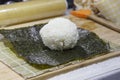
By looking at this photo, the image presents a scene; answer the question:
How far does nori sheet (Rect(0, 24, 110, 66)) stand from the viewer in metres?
0.73

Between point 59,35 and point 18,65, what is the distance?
140 mm

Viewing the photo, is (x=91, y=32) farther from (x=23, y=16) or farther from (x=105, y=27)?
(x=23, y=16)

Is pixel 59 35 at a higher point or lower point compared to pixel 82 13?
higher

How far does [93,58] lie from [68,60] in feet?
0.26

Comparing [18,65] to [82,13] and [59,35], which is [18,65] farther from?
[82,13]

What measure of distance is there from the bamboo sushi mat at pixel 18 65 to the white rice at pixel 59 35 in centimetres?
8

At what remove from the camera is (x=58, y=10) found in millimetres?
1094

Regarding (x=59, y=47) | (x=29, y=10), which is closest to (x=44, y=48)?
(x=59, y=47)

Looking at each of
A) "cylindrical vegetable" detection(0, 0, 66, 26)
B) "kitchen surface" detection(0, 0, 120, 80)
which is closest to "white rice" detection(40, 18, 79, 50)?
"kitchen surface" detection(0, 0, 120, 80)

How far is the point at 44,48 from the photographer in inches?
30.8

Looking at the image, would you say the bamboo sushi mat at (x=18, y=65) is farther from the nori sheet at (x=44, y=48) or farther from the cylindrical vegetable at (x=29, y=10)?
the cylindrical vegetable at (x=29, y=10)

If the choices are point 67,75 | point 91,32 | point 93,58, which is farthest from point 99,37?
point 67,75

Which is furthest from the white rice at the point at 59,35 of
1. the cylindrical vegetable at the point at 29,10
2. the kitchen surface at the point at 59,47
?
the cylindrical vegetable at the point at 29,10

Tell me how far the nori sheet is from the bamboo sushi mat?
14mm
